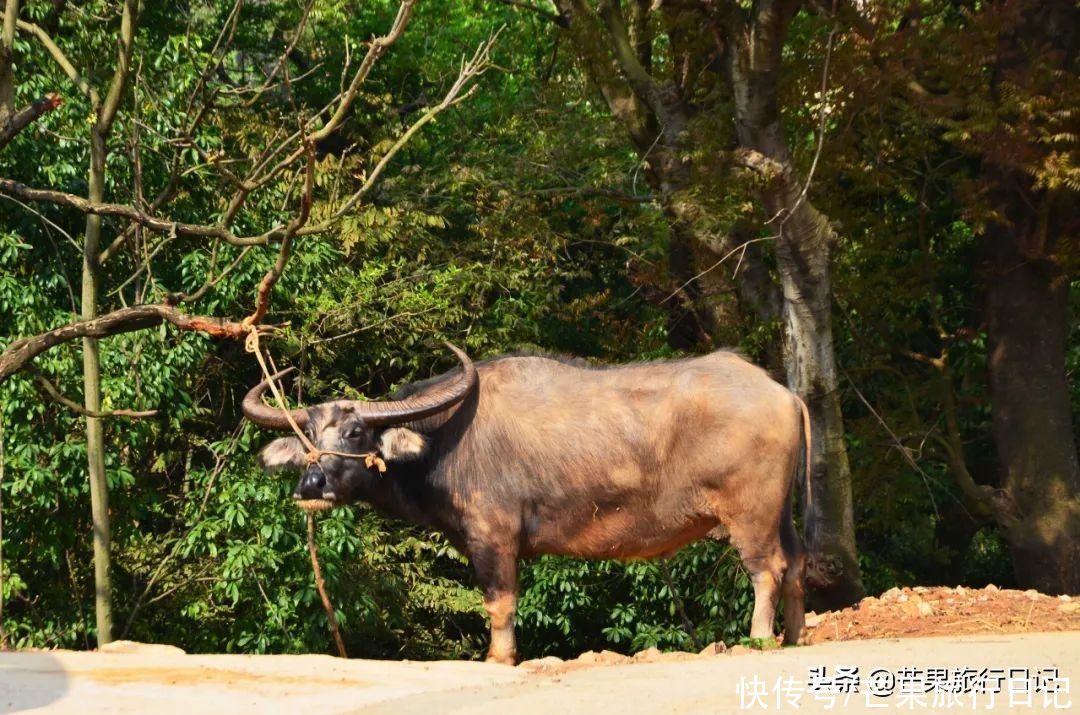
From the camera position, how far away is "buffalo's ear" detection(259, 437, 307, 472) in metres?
11.9

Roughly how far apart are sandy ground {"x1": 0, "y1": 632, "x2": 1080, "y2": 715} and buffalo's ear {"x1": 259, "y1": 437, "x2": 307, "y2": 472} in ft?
7.97

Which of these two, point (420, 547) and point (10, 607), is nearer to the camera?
point (10, 607)

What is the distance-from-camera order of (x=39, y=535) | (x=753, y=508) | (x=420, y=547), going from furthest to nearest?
(x=420, y=547), (x=39, y=535), (x=753, y=508)

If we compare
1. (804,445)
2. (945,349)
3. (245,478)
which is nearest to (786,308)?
(804,445)

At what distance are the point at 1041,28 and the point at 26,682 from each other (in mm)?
10782

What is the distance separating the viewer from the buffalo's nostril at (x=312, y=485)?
35.7 ft

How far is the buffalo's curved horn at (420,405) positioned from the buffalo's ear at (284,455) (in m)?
0.79

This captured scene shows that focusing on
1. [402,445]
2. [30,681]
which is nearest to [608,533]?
[402,445]

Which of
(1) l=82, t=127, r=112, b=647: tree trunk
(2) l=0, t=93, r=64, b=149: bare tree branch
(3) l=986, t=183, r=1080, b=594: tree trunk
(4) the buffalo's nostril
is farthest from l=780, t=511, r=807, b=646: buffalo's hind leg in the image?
(2) l=0, t=93, r=64, b=149: bare tree branch

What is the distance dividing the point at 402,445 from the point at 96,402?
2843 mm

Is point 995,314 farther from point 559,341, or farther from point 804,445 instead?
point 559,341

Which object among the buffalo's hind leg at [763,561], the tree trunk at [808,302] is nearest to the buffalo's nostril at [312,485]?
the buffalo's hind leg at [763,561]

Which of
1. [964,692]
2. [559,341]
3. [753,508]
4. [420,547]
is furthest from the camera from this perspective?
[559,341]

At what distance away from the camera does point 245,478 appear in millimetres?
14852
